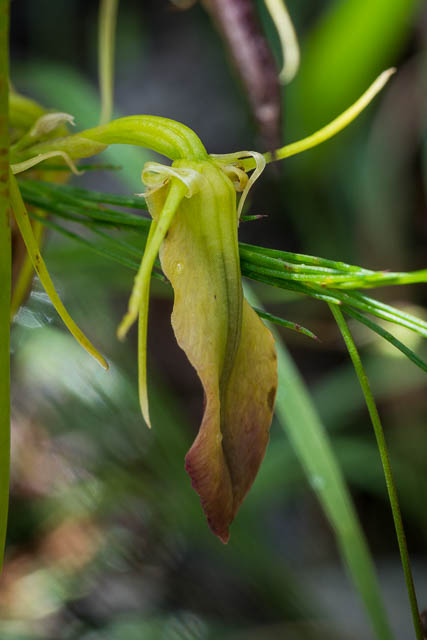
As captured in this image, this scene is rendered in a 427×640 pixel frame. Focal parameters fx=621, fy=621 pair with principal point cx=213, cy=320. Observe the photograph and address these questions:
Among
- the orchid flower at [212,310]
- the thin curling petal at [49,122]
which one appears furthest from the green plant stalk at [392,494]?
the thin curling petal at [49,122]

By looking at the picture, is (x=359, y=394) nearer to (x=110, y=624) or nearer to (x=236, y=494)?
(x=110, y=624)

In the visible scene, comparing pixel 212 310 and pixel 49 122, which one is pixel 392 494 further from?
pixel 49 122

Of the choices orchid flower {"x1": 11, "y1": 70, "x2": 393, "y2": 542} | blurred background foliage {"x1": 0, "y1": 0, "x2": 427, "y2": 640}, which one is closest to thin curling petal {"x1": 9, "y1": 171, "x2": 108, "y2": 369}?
orchid flower {"x1": 11, "y1": 70, "x2": 393, "y2": 542}

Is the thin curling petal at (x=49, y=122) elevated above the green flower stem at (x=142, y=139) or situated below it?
above

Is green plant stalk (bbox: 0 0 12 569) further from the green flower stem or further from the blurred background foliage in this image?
the blurred background foliage

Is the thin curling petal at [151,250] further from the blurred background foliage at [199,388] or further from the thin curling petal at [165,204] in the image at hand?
the blurred background foliage at [199,388]

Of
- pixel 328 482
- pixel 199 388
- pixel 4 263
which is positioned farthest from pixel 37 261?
pixel 199 388

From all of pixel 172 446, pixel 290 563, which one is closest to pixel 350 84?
pixel 172 446
